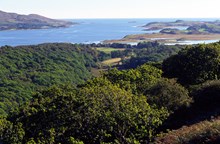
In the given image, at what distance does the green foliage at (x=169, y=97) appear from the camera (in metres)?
24.0

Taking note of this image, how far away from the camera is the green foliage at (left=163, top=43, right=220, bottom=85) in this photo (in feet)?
107

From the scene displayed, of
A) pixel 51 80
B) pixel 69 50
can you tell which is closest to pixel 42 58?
pixel 69 50

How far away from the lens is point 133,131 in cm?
1956

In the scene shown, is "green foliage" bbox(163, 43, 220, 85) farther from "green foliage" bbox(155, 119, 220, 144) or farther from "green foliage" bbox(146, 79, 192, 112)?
"green foliage" bbox(155, 119, 220, 144)

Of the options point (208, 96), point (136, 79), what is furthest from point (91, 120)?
point (136, 79)

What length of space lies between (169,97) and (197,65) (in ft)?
36.2

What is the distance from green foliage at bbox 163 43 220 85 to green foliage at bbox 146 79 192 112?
8184 millimetres

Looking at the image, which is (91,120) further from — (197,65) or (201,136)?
(197,65)

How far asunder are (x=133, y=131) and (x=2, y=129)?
310 inches

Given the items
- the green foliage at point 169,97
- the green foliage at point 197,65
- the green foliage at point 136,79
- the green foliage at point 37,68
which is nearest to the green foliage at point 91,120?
the green foliage at point 169,97

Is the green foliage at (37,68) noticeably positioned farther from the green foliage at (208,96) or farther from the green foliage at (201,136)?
the green foliage at (201,136)

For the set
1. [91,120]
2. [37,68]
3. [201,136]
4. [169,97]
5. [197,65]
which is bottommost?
[37,68]

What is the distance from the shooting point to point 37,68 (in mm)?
103750

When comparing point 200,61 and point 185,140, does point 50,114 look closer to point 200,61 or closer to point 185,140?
point 185,140
